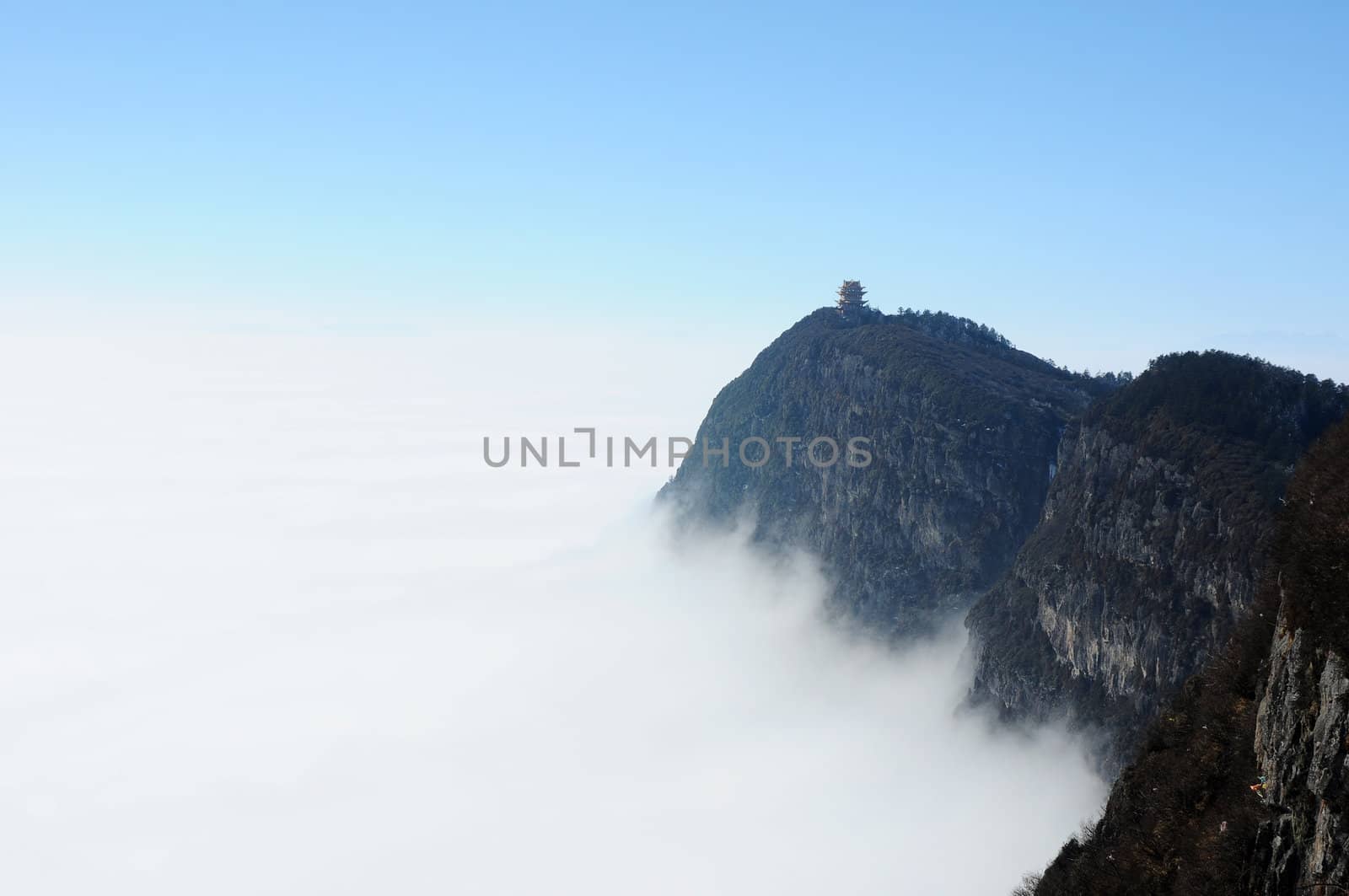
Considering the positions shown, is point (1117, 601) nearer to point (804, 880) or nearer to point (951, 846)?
point (951, 846)

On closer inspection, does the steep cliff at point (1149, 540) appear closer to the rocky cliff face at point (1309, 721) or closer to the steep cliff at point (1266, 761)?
the steep cliff at point (1266, 761)

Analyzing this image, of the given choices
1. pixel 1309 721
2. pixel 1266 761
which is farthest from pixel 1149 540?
pixel 1309 721

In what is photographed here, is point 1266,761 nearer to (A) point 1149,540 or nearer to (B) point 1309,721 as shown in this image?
(B) point 1309,721

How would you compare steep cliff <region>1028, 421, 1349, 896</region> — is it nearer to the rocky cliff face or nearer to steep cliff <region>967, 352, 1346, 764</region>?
the rocky cliff face

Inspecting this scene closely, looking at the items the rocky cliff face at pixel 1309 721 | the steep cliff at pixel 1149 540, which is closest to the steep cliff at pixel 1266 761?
the rocky cliff face at pixel 1309 721

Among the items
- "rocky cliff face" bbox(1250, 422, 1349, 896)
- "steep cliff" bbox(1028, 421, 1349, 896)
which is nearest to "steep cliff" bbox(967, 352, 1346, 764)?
"steep cliff" bbox(1028, 421, 1349, 896)

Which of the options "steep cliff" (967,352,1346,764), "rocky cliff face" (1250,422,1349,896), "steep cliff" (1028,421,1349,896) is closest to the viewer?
"rocky cliff face" (1250,422,1349,896)

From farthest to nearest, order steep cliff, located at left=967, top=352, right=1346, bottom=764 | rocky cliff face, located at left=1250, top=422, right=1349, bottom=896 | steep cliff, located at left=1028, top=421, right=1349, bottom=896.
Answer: steep cliff, located at left=967, top=352, right=1346, bottom=764, steep cliff, located at left=1028, top=421, right=1349, bottom=896, rocky cliff face, located at left=1250, top=422, right=1349, bottom=896
